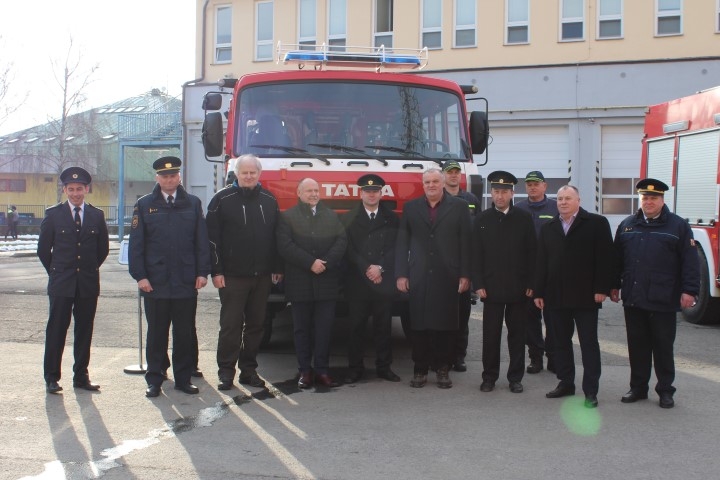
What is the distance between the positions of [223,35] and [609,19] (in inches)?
413

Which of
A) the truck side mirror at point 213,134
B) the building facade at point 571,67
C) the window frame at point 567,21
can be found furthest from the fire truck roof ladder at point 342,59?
the window frame at point 567,21

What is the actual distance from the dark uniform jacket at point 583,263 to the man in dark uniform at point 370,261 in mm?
1484

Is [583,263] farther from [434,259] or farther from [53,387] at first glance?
[53,387]

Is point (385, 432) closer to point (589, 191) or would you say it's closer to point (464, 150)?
point (464, 150)

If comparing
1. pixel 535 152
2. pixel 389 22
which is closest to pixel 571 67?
pixel 535 152

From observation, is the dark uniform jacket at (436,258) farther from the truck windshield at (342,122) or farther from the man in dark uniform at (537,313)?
the truck windshield at (342,122)

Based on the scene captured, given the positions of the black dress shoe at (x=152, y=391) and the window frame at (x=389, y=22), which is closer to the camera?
the black dress shoe at (x=152, y=391)

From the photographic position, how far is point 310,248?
7367 mm

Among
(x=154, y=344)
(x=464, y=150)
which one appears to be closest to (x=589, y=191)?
(x=464, y=150)

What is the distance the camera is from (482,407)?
668 centimetres

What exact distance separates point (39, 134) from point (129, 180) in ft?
34.9

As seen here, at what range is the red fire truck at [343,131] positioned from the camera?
26.5 ft

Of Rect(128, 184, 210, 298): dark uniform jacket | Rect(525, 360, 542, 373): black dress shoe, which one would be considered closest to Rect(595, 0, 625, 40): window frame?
Rect(525, 360, 542, 373): black dress shoe

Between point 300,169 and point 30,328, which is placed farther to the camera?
point 30,328
